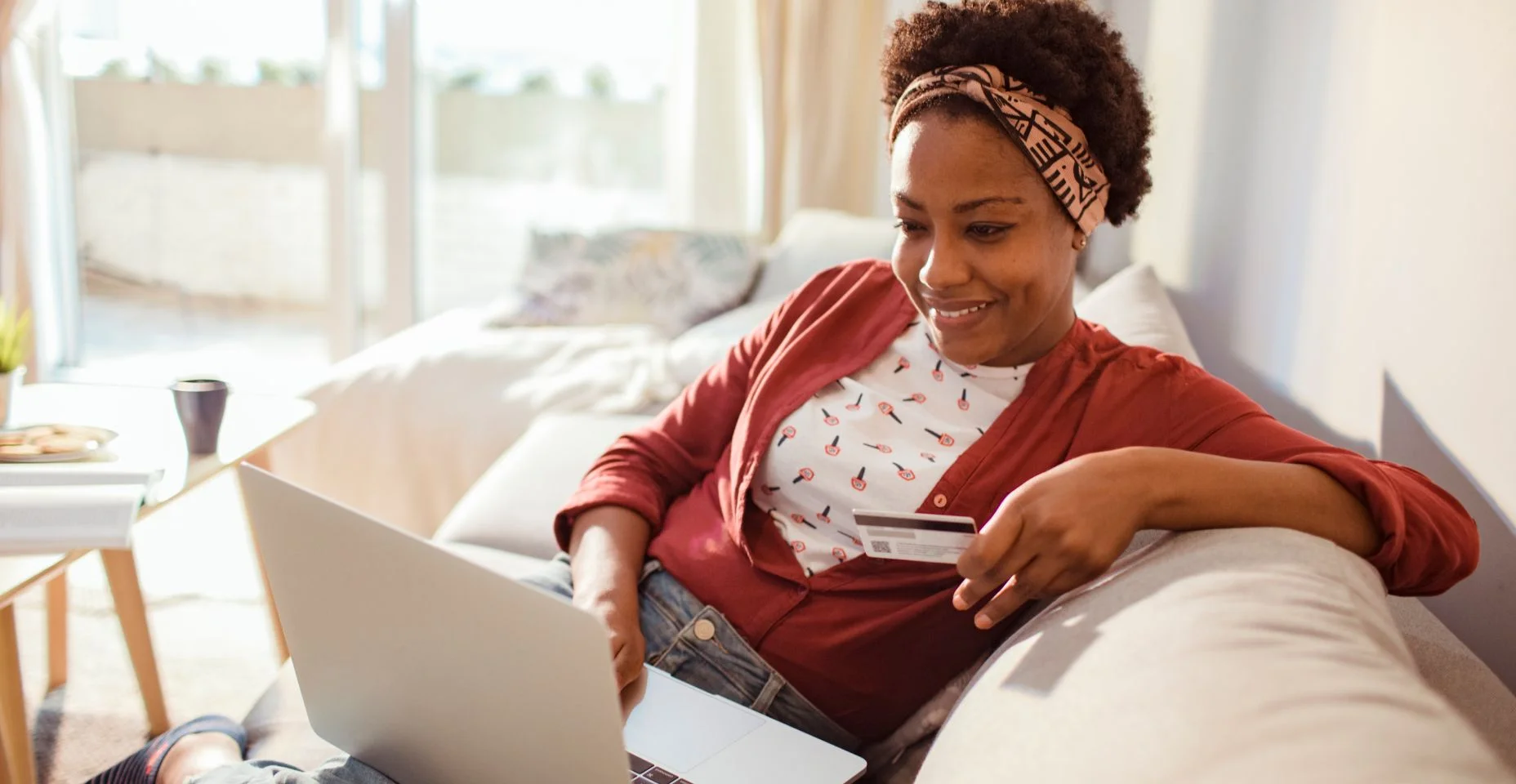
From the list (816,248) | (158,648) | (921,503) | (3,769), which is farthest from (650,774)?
(816,248)

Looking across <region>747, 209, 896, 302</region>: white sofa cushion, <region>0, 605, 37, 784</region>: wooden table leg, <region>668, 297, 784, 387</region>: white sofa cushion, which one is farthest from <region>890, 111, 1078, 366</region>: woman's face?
<region>747, 209, 896, 302</region>: white sofa cushion

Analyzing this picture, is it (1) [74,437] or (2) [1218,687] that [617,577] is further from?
(1) [74,437]

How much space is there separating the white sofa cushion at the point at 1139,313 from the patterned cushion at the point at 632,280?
4.65 ft

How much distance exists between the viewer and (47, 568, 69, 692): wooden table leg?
194 centimetres

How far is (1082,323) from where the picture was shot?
3.86 ft

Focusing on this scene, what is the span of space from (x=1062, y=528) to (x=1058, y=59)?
1.51 feet

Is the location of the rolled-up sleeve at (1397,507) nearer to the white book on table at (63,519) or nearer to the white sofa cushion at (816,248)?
the white book on table at (63,519)

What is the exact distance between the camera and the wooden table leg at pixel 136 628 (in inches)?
71.1

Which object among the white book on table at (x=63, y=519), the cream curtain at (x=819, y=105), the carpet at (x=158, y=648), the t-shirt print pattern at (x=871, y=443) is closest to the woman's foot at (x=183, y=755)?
the white book on table at (x=63, y=519)

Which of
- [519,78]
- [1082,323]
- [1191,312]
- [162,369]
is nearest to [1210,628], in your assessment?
[1082,323]

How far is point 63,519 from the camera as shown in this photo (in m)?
1.23

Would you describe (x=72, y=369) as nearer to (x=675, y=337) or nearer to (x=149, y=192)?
(x=149, y=192)

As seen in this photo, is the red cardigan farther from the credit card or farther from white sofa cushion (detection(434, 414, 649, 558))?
white sofa cushion (detection(434, 414, 649, 558))

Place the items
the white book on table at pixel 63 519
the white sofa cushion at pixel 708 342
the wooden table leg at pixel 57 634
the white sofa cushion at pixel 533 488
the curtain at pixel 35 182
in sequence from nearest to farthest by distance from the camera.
Answer: the white book on table at pixel 63 519
the white sofa cushion at pixel 533 488
the wooden table leg at pixel 57 634
the white sofa cushion at pixel 708 342
the curtain at pixel 35 182
